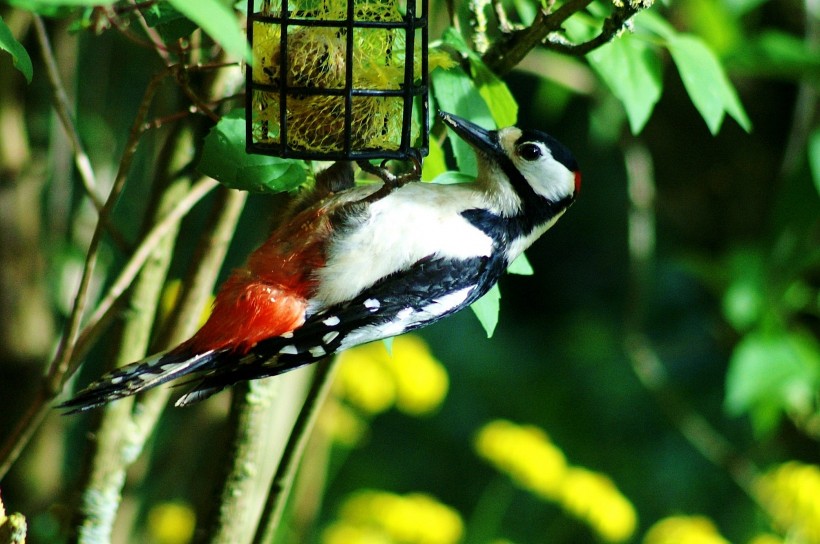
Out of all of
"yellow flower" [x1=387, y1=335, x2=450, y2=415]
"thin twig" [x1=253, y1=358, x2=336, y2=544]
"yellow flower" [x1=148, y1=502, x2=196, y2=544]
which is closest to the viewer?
"thin twig" [x1=253, y1=358, x2=336, y2=544]


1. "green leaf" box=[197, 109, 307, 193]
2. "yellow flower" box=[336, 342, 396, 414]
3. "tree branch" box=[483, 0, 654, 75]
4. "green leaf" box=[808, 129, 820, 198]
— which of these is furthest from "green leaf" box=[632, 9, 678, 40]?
"yellow flower" box=[336, 342, 396, 414]

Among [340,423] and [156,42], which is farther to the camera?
[340,423]

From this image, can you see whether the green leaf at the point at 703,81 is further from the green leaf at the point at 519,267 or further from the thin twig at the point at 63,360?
the thin twig at the point at 63,360

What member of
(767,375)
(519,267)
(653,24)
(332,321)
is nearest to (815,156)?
(767,375)

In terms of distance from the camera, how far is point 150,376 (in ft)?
4.67

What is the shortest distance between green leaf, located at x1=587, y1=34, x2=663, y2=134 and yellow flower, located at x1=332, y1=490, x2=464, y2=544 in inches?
78.3

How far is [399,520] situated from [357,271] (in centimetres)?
182

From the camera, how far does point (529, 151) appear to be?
1671mm

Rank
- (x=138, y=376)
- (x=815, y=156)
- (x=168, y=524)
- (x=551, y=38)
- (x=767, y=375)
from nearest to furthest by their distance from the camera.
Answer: (x=138, y=376)
(x=551, y=38)
(x=815, y=156)
(x=767, y=375)
(x=168, y=524)

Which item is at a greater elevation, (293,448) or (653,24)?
(653,24)

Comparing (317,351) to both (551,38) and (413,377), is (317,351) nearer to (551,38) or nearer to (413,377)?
(551,38)

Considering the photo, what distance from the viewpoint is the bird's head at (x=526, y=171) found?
64.7 inches

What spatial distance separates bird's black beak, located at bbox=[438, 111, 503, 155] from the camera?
1440 millimetres

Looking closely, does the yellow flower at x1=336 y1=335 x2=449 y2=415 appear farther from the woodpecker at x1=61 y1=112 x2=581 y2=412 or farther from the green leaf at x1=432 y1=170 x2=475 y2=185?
the green leaf at x1=432 y1=170 x2=475 y2=185
